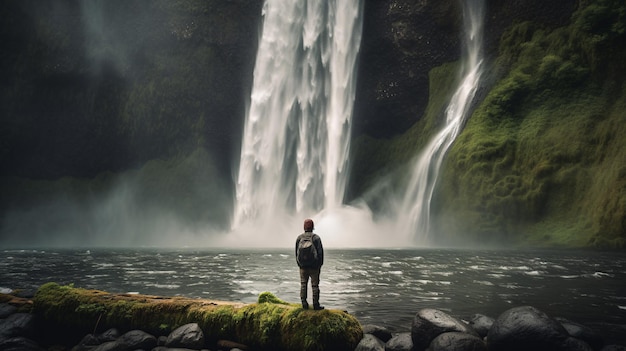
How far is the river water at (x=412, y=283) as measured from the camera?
9930 millimetres

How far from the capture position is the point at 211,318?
24.8 feet

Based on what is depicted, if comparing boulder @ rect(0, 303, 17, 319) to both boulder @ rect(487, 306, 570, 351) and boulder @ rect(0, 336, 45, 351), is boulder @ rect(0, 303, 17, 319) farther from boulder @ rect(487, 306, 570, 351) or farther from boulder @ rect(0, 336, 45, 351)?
boulder @ rect(487, 306, 570, 351)

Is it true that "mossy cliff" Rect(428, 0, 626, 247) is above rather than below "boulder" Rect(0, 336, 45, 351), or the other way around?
above

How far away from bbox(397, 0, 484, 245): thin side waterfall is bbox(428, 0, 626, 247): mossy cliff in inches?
59.1

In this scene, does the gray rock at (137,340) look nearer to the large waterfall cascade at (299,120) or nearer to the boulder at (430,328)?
the boulder at (430,328)

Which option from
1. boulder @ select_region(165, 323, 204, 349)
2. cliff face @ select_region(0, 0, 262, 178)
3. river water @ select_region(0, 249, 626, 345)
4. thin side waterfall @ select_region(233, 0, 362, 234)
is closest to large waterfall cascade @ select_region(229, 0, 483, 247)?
thin side waterfall @ select_region(233, 0, 362, 234)

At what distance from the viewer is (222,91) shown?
183 feet

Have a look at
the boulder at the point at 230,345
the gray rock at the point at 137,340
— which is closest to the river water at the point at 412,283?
the boulder at the point at 230,345

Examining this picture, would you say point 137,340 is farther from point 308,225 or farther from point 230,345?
point 308,225

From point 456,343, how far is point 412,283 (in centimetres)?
787

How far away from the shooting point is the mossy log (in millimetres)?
6812

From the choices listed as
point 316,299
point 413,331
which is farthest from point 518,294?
point 316,299

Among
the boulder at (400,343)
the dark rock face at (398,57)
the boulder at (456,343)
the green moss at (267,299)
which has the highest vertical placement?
the dark rock face at (398,57)

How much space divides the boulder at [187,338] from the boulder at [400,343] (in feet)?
9.48
